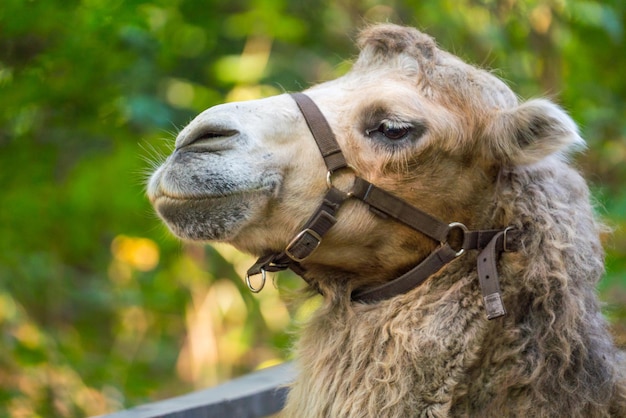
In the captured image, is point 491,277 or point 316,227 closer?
point 491,277

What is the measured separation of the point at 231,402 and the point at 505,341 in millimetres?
1291

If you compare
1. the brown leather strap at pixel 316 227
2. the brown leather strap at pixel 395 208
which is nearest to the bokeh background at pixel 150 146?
the brown leather strap at pixel 316 227

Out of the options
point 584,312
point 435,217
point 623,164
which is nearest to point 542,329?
point 584,312

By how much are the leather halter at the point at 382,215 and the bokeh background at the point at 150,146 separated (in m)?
0.53

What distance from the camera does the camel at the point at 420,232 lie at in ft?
10.8

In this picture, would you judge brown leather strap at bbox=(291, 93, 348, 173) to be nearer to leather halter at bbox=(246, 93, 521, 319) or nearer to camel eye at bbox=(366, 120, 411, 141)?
leather halter at bbox=(246, 93, 521, 319)

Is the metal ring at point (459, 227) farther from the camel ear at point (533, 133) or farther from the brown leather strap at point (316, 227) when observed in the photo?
the brown leather strap at point (316, 227)

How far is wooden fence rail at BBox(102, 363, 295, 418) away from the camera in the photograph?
144 inches

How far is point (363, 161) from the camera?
353 centimetres

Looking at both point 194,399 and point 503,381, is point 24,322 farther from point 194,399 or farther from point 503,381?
point 503,381

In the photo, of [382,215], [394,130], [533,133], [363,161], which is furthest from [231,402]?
[533,133]

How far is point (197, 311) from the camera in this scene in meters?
8.92

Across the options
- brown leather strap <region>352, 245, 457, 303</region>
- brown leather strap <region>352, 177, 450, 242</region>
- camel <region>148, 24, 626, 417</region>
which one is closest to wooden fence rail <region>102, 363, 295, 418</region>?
camel <region>148, 24, 626, 417</region>

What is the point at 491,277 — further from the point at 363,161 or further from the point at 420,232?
the point at 363,161
